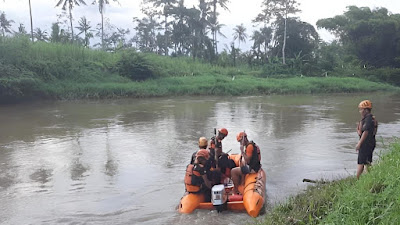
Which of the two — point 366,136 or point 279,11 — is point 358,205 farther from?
point 279,11

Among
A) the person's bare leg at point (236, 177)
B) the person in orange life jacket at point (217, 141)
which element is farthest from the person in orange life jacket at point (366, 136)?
the person in orange life jacket at point (217, 141)

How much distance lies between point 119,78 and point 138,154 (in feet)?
55.4

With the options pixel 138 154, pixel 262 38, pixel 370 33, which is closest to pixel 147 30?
pixel 262 38

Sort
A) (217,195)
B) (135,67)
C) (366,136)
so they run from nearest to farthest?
(217,195) → (366,136) → (135,67)

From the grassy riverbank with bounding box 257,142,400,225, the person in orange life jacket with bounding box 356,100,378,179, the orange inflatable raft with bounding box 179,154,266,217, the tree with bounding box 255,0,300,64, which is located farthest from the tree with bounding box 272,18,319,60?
the grassy riverbank with bounding box 257,142,400,225

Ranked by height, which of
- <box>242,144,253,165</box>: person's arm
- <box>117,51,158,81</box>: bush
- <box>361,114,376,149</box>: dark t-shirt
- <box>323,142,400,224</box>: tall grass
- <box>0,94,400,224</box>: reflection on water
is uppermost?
<box>117,51,158,81</box>: bush

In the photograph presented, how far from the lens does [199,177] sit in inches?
225

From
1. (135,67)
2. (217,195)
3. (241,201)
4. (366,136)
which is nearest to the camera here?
(217,195)

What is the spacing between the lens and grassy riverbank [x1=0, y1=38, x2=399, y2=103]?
21.6m

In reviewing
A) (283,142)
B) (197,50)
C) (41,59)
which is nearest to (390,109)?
(283,142)

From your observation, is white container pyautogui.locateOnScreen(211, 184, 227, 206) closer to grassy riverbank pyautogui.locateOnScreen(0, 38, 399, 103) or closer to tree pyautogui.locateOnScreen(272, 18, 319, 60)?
grassy riverbank pyautogui.locateOnScreen(0, 38, 399, 103)

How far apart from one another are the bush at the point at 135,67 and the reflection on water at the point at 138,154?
7868 millimetres

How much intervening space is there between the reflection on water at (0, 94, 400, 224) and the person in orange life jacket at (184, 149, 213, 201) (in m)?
0.34

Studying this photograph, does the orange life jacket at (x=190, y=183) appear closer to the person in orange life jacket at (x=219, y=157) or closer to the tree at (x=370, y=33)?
the person in orange life jacket at (x=219, y=157)
